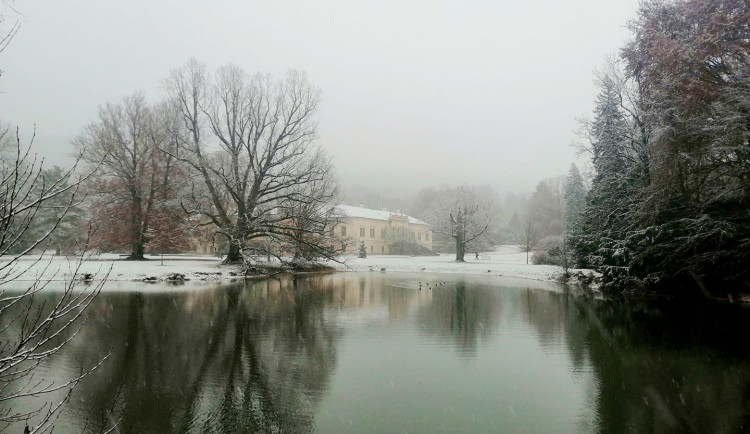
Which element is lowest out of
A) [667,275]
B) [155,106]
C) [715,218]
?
[667,275]

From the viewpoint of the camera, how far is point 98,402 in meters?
5.80

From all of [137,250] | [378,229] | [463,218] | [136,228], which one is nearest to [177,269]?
[137,250]

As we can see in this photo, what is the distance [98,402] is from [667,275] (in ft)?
64.4

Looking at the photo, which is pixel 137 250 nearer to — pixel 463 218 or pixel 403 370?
pixel 403 370

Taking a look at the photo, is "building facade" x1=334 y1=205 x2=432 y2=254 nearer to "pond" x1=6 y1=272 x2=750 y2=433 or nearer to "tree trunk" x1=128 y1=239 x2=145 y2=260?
"tree trunk" x1=128 y1=239 x2=145 y2=260

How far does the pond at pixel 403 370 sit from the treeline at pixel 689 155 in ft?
11.6

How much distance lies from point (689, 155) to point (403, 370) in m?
13.7

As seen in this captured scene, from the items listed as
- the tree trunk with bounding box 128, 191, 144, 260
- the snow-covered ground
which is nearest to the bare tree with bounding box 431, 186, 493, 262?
the snow-covered ground

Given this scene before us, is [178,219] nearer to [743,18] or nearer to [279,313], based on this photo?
[279,313]

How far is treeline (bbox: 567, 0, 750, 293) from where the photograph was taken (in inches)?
557

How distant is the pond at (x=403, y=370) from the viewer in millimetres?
5434

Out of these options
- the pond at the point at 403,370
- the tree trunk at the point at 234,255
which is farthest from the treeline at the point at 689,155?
the tree trunk at the point at 234,255

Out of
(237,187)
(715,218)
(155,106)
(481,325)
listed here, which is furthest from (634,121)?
(155,106)

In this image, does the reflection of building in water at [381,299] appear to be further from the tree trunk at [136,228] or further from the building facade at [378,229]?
the building facade at [378,229]
